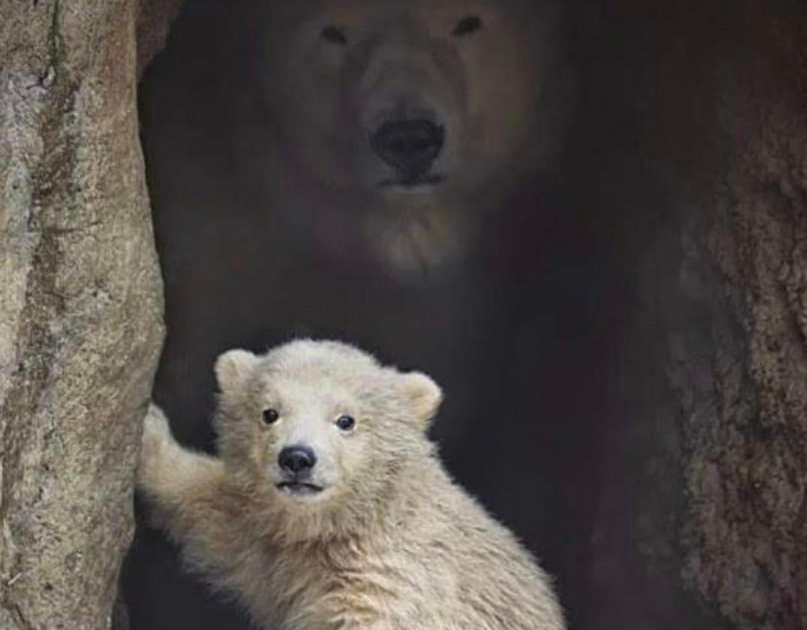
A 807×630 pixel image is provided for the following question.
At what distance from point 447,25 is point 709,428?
107 cm

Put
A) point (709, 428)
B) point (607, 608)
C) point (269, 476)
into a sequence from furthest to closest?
point (607, 608) < point (709, 428) < point (269, 476)

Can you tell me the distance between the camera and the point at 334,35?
4371mm

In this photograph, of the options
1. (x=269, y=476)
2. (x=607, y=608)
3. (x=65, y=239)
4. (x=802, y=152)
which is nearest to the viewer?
(x=65, y=239)

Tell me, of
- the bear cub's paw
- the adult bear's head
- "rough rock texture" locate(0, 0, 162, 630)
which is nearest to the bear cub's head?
the bear cub's paw

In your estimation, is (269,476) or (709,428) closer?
(269,476)

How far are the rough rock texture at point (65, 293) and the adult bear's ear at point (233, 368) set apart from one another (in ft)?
1.22

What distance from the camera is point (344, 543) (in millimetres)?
3406

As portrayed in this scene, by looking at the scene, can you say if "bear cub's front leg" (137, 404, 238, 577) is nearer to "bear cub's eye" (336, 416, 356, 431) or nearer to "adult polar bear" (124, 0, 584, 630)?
"bear cub's eye" (336, 416, 356, 431)

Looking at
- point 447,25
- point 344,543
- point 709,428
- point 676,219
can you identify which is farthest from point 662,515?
point 447,25

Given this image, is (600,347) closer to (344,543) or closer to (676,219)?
(676,219)

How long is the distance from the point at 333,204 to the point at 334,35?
0.36 meters

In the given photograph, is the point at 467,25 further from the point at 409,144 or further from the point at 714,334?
the point at 714,334

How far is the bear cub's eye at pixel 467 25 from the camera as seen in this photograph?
14.4 feet

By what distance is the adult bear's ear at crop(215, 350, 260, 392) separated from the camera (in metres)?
3.49
